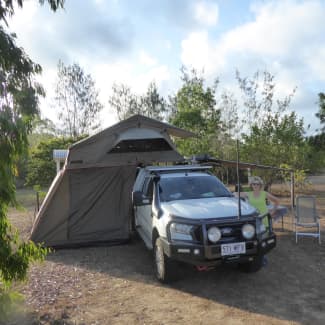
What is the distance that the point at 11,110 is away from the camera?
8.49ft

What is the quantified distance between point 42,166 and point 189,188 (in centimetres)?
1477

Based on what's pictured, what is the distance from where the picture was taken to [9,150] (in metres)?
2.83

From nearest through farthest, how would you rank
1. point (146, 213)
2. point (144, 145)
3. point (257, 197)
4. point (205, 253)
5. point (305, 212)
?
point (205, 253) < point (146, 213) < point (257, 197) < point (305, 212) < point (144, 145)

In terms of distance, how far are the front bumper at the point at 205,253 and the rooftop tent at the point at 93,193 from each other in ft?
10.8

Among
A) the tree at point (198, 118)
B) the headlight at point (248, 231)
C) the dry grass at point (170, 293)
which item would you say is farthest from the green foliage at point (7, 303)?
the tree at point (198, 118)

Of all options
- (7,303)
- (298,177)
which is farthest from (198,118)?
(7,303)

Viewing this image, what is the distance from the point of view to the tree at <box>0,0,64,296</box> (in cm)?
260

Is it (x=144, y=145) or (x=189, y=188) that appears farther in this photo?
(x=144, y=145)

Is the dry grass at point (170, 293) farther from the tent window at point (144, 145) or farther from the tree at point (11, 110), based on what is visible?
the tent window at point (144, 145)

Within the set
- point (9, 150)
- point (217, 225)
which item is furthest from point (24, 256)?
point (217, 225)

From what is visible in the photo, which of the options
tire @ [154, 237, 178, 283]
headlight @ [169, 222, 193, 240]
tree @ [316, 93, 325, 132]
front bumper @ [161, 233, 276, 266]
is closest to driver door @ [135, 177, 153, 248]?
tire @ [154, 237, 178, 283]

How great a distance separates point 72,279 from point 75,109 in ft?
92.1

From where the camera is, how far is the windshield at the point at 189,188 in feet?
20.3

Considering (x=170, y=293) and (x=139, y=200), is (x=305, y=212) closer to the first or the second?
(x=139, y=200)
